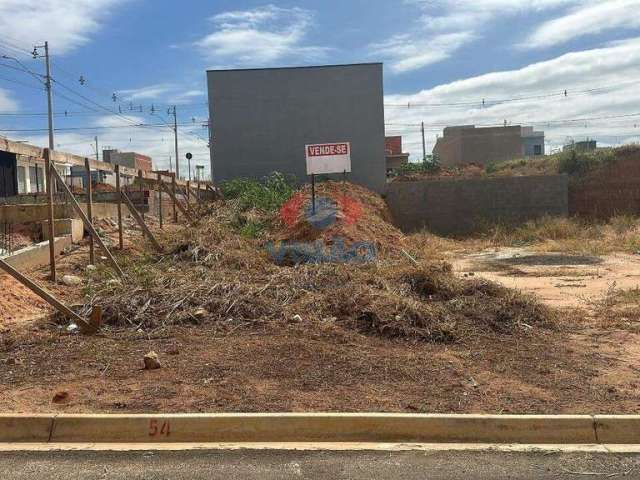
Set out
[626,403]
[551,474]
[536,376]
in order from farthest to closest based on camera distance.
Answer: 1. [536,376]
2. [626,403]
3. [551,474]

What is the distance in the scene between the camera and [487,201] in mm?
24969

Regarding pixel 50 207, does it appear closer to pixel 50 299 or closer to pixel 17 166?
pixel 50 299

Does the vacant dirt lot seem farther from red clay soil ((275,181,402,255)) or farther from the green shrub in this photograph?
the green shrub

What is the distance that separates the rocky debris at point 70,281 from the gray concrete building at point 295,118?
65.2 ft

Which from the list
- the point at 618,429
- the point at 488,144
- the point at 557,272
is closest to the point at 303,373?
the point at 618,429

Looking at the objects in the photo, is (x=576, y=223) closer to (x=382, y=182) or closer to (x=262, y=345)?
(x=382, y=182)

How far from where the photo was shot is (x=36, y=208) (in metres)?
15.2

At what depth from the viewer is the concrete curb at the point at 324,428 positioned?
4.50 m

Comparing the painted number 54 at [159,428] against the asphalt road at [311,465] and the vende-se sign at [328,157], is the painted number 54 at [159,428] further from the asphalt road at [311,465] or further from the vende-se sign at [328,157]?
the vende-se sign at [328,157]

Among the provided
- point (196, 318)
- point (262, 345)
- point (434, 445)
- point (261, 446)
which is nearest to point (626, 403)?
point (434, 445)

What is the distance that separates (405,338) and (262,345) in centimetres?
166

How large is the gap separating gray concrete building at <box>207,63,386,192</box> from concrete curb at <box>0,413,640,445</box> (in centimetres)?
2556

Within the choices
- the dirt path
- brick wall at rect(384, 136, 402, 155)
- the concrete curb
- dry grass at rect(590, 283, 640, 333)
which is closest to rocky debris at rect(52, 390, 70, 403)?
the concrete curb

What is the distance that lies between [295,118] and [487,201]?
10.6m
